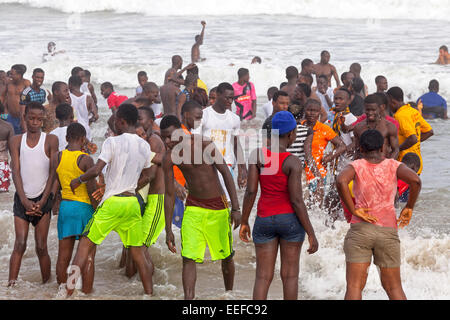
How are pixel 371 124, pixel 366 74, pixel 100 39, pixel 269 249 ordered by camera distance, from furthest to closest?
pixel 100 39, pixel 366 74, pixel 371 124, pixel 269 249

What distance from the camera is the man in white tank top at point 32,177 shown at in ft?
20.0

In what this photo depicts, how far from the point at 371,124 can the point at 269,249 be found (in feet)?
8.00

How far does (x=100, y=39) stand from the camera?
3238 cm

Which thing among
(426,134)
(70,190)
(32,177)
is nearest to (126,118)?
(70,190)

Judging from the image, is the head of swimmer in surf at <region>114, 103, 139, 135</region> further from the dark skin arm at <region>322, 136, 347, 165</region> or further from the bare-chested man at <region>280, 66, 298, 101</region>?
the bare-chested man at <region>280, 66, 298, 101</region>

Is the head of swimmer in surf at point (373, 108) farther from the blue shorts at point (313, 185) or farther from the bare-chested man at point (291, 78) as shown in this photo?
the bare-chested man at point (291, 78)

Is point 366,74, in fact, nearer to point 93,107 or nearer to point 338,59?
point 338,59

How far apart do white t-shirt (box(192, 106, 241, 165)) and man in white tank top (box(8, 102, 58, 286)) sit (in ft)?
6.62

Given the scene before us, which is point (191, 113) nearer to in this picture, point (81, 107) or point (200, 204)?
point (200, 204)

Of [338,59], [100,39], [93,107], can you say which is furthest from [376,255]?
[100,39]

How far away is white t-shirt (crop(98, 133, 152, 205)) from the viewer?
18.6ft

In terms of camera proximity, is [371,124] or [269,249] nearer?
[269,249]

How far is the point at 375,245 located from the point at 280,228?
0.72 meters
